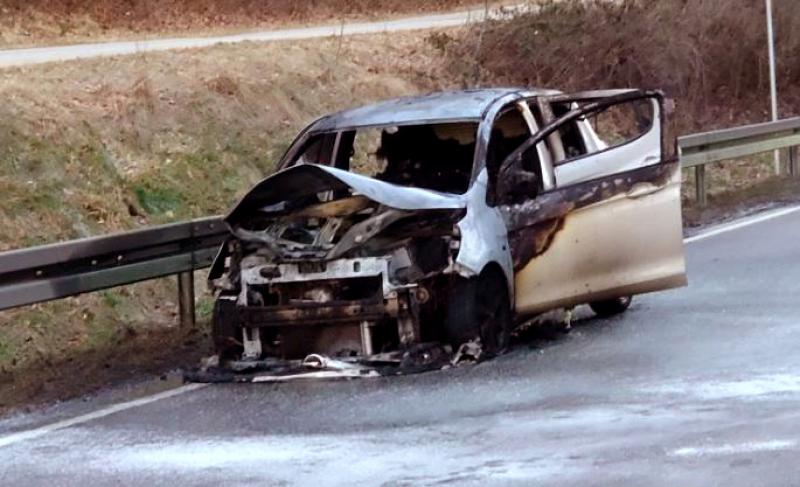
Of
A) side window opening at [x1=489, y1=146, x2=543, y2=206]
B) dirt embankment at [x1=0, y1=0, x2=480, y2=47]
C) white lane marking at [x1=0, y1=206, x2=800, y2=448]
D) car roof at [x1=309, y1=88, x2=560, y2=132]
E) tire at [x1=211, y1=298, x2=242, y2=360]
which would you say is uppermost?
dirt embankment at [x1=0, y1=0, x2=480, y2=47]

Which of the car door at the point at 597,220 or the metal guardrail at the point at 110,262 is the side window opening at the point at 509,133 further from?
the metal guardrail at the point at 110,262

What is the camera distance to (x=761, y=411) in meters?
8.12

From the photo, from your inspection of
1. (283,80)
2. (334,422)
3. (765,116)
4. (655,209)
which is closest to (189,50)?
(283,80)

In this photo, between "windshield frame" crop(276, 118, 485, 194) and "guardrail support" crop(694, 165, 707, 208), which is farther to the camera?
"guardrail support" crop(694, 165, 707, 208)

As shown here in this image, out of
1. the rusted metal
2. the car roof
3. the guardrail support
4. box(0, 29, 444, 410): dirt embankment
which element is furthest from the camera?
the guardrail support

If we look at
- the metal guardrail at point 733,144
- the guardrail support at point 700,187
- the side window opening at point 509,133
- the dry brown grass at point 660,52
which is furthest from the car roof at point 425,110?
the dry brown grass at point 660,52

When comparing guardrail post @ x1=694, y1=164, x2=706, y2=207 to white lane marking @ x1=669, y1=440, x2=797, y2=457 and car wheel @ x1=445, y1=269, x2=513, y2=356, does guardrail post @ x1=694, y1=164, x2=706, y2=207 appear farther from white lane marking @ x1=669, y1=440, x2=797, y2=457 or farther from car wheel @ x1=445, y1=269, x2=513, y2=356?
white lane marking @ x1=669, y1=440, x2=797, y2=457

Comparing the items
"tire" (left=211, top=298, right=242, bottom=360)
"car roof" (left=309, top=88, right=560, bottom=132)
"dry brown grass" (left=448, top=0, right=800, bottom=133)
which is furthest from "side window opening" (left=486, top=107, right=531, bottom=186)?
"dry brown grass" (left=448, top=0, right=800, bottom=133)

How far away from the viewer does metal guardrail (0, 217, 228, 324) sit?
33.6 feet

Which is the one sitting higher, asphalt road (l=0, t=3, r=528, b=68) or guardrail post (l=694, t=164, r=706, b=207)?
asphalt road (l=0, t=3, r=528, b=68)

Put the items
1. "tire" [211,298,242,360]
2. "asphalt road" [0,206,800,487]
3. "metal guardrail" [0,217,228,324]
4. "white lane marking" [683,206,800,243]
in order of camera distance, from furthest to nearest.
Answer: "white lane marking" [683,206,800,243]
"metal guardrail" [0,217,228,324]
"tire" [211,298,242,360]
"asphalt road" [0,206,800,487]

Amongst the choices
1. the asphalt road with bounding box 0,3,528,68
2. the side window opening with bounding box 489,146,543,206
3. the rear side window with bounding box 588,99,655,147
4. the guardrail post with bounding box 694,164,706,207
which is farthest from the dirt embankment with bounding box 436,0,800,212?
the side window opening with bounding box 489,146,543,206

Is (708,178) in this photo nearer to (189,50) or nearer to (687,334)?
(189,50)

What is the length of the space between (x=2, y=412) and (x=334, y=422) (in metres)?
2.21
